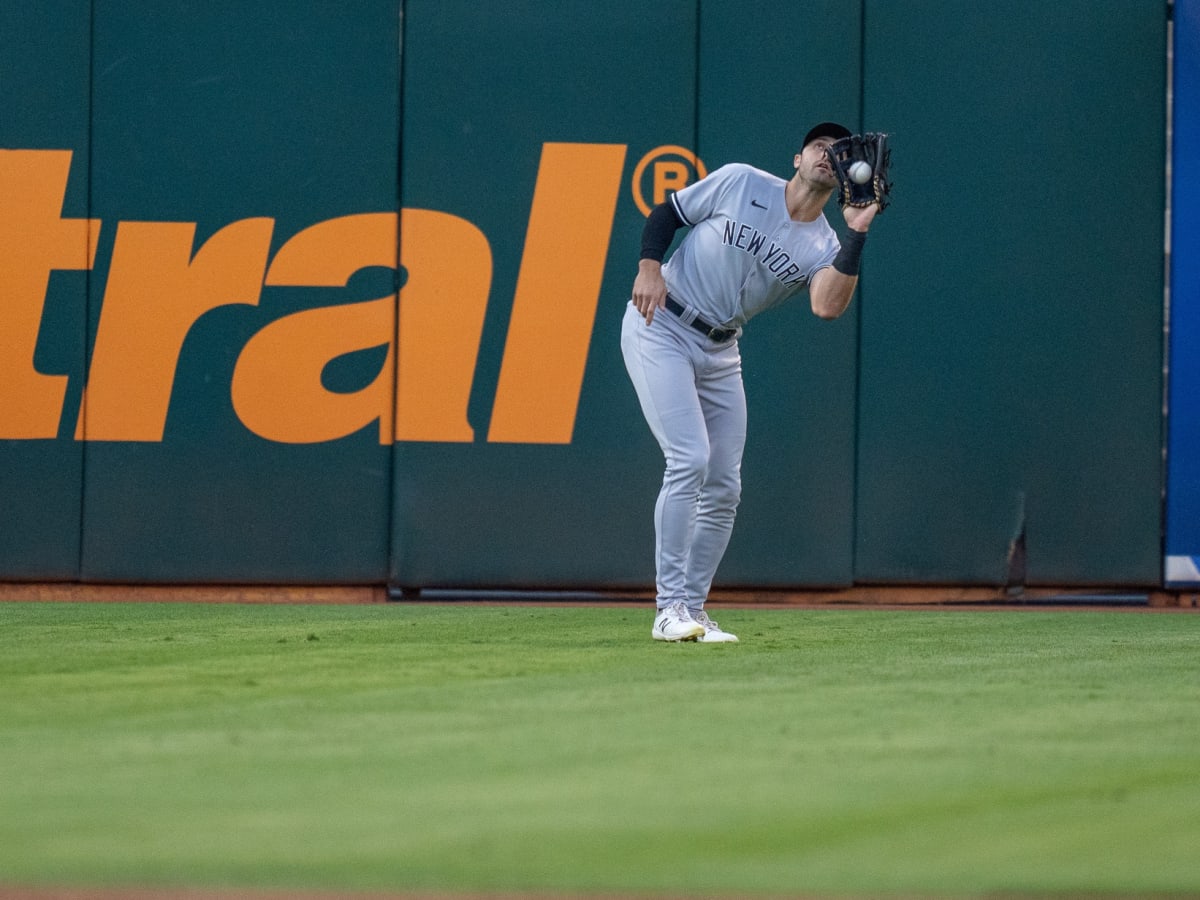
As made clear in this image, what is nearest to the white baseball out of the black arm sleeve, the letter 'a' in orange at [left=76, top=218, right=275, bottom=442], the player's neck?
the player's neck

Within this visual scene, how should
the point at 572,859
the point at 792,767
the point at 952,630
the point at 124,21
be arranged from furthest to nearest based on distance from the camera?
the point at 124,21
the point at 952,630
the point at 792,767
the point at 572,859

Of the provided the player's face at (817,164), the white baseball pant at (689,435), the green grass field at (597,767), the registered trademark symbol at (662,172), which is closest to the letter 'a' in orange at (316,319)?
the registered trademark symbol at (662,172)

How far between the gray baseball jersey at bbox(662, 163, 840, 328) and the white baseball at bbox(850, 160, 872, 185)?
1.22ft

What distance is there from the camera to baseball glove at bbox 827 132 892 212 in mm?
6207

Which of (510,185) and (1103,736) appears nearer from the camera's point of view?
(1103,736)

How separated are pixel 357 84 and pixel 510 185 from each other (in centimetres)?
96

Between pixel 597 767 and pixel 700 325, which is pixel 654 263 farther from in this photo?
pixel 597 767

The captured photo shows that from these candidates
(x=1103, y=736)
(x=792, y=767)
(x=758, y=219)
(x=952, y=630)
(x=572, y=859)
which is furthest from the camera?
(x=952, y=630)

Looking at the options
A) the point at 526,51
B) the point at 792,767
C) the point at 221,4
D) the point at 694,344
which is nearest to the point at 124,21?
the point at 221,4

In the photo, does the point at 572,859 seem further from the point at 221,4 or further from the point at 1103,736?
the point at 221,4

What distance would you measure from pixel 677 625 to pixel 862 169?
185 cm

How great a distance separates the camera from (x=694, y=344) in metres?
6.64

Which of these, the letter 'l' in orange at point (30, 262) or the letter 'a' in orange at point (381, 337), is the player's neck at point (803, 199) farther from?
the letter 'l' in orange at point (30, 262)

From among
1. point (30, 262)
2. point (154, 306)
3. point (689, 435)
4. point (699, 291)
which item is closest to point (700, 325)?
point (699, 291)
